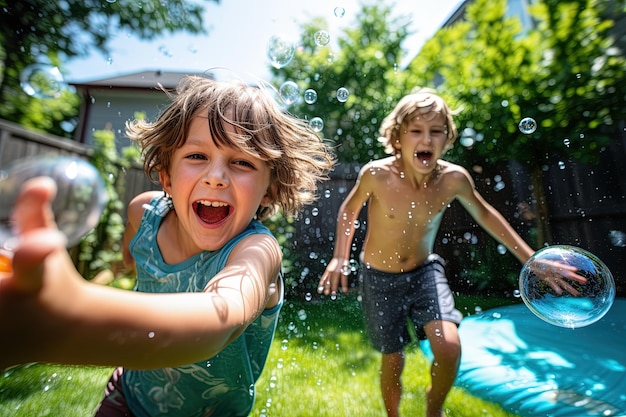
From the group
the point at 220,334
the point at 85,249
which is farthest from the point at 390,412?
the point at 85,249

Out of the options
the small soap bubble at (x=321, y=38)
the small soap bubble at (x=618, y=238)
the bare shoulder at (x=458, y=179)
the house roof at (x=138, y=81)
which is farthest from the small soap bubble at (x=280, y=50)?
the house roof at (x=138, y=81)

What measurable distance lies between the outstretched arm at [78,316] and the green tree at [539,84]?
4606 millimetres

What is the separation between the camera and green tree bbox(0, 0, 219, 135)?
604cm

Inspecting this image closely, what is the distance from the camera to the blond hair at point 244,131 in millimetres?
1308

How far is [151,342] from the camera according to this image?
532mm

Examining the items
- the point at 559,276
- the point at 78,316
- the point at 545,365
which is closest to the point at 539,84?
the point at 545,365

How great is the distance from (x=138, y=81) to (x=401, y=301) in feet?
53.9

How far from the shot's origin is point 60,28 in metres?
6.68

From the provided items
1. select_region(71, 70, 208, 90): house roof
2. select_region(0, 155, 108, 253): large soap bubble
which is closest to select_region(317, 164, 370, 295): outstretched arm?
select_region(0, 155, 108, 253): large soap bubble

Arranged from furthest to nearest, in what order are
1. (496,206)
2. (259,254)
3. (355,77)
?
(355,77) → (496,206) → (259,254)

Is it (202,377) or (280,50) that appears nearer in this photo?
(202,377)

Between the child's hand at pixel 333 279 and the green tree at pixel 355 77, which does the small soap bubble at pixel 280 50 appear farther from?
the green tree at pixel 355 77

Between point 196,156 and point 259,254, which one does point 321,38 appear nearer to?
point 196,156

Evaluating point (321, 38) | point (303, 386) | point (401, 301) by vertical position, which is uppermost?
point (321, 38)
